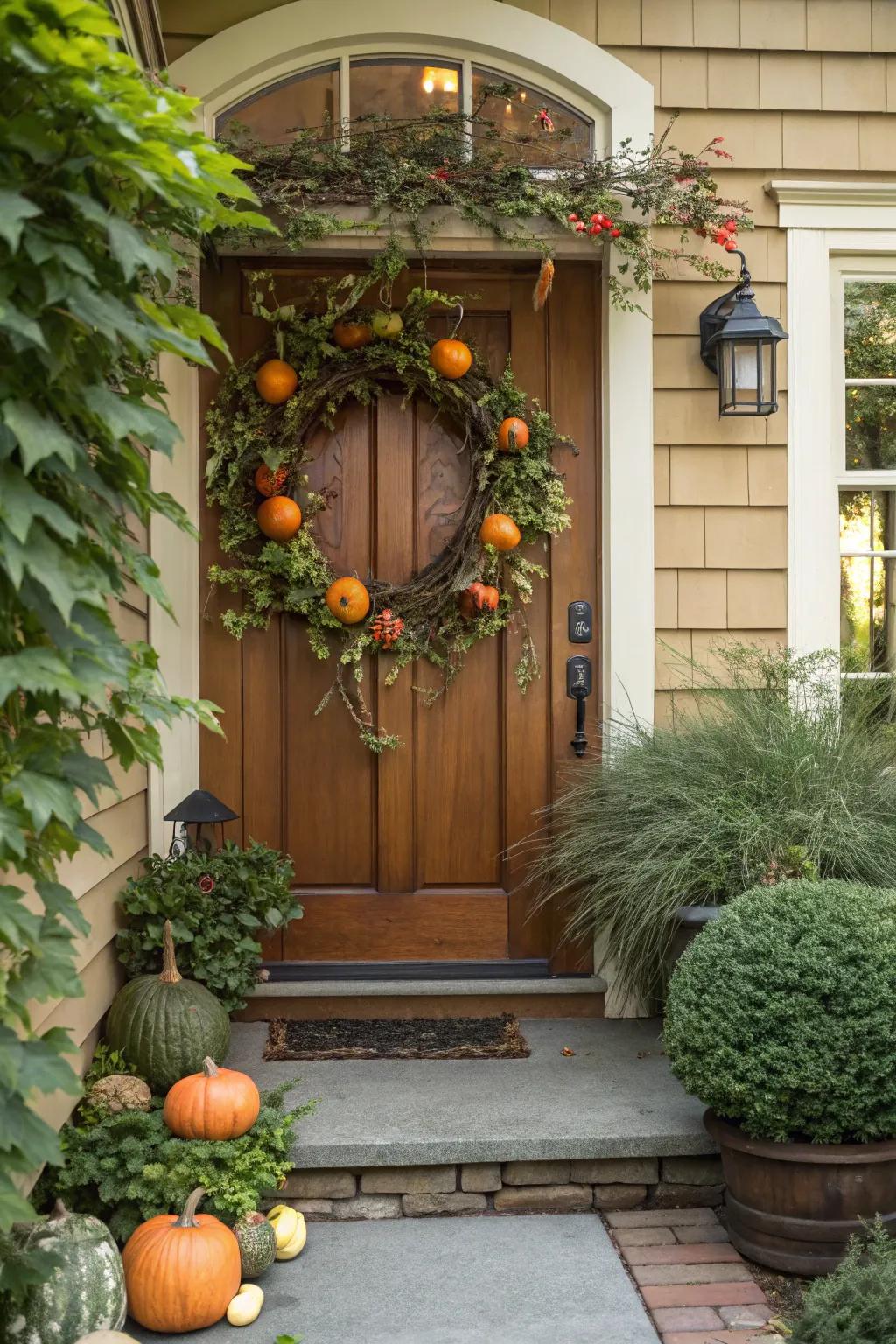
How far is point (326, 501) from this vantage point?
3.60 m

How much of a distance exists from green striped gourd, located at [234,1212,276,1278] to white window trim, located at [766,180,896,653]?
224 centimetres

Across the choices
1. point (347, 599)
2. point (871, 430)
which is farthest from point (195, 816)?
point (871, 430)

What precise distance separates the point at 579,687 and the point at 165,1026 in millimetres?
1559

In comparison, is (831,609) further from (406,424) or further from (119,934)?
(119,934)

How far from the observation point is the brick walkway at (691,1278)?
7.24ft

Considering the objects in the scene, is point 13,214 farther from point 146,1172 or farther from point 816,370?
point 816,370

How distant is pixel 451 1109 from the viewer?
9.24 ft

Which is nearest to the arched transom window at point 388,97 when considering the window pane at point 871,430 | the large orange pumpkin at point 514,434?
the large orange pumpkin at point 514,434

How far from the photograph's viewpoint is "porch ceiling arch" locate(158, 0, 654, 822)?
11.1 feet

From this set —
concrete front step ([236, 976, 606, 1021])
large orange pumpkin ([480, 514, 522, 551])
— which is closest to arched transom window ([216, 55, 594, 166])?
large orange pumpkin ([480, 514, 522, 551])

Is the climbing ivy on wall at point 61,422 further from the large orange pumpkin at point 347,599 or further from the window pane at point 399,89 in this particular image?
the window pane at point 399,89

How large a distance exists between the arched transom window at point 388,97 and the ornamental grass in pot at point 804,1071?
2348 mm

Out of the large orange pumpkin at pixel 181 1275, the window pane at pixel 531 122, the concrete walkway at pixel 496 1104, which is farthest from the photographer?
the window pane at pixel 531 122

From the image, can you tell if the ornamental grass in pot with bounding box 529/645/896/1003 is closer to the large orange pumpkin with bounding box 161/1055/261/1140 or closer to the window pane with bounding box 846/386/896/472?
the window pane with bounding box 846/386/896/472
